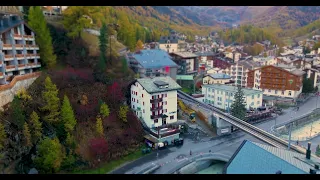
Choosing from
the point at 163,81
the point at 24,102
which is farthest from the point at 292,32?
the point at 24,102

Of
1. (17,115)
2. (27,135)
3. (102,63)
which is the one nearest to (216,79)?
(102,63)

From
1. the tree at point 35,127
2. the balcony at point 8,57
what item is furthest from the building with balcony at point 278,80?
the balcony at point 8,57

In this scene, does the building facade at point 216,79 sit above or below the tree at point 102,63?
below

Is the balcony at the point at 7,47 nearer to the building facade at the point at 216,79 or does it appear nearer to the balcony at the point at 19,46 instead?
the balcony at the point at 19,46

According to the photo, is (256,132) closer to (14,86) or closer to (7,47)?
(14,86)

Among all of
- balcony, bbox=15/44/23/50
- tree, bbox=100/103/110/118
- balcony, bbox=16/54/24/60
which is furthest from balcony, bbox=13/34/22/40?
tree, bbox=100/103/110/118
